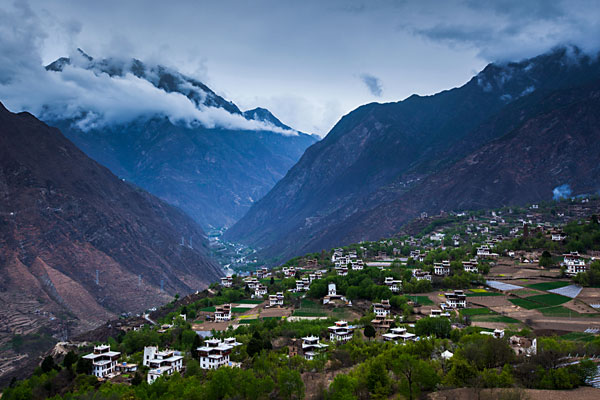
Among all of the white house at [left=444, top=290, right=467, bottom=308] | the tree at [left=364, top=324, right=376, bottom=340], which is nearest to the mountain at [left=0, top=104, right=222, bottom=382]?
the tree at [left=364, top=324, right=376, bottom=340]

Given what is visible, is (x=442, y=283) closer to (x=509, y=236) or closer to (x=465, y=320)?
(x=465, y=320)

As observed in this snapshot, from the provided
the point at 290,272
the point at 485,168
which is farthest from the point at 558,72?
the point at 290,272

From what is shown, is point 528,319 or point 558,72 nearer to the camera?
point 528,319

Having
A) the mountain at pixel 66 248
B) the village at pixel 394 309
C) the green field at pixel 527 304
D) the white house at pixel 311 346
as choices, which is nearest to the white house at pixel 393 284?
the village at pixel 394 309

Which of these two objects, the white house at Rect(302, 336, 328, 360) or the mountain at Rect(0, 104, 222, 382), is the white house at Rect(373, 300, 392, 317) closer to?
the white house at Rect(302, 336, 328, 360)

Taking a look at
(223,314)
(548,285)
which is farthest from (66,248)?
(548,285)

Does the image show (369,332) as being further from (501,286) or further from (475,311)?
(501,286)

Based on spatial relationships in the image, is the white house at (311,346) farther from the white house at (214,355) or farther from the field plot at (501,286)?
the field plot at (501,286)
